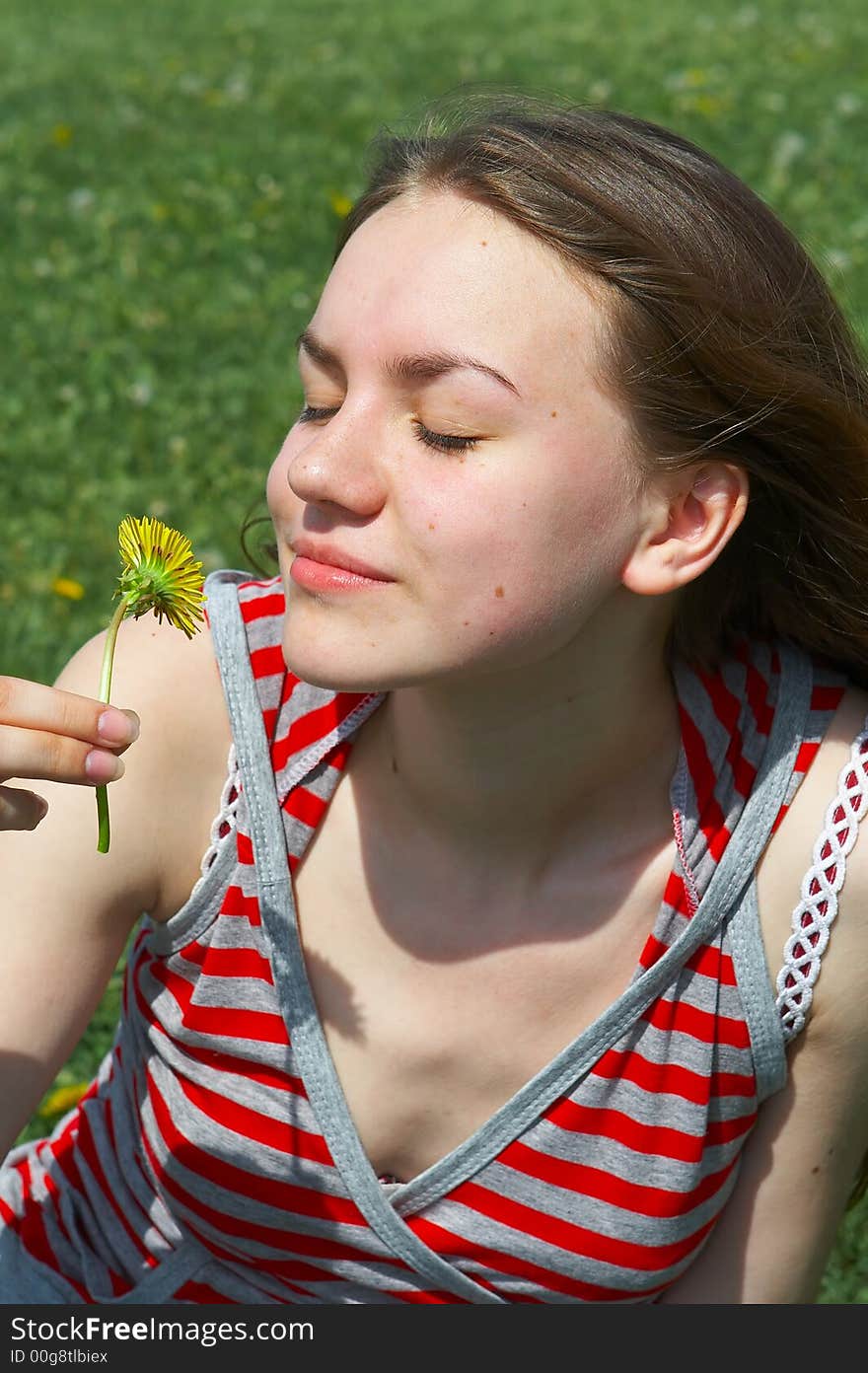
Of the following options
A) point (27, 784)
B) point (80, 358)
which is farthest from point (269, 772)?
point (80, 358)

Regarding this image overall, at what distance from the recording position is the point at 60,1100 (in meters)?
3.29

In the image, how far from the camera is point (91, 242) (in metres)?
6.77

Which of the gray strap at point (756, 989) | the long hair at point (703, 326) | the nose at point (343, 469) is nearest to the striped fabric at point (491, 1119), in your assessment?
the gray strap at point (756, 989)

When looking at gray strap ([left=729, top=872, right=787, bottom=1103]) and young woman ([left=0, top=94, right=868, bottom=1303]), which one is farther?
gray strap ([left=729, top=872, right=787, bottom=1103])

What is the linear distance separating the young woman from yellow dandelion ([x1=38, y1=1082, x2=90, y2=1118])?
833mm

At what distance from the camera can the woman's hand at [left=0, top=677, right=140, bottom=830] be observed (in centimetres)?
166

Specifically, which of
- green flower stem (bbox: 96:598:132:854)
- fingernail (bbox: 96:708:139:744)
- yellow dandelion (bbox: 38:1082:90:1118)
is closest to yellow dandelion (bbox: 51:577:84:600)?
yellow dandelion (bbox: 38:1082:90:1118)

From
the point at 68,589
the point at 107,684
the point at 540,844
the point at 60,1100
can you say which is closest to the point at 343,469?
the point at 107,684

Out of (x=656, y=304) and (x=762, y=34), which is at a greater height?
(x=762, y=34)

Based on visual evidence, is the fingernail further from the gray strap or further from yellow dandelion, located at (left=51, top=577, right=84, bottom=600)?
yellow dandelion, located at (left=51, top=577, right=84, bottom=600)

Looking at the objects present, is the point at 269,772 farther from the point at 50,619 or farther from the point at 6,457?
the point at 6,457

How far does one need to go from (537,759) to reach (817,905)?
16.1 inches

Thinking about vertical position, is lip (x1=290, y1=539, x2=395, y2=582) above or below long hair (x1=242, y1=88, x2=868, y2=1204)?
below

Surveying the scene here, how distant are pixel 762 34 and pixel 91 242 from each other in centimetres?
527
